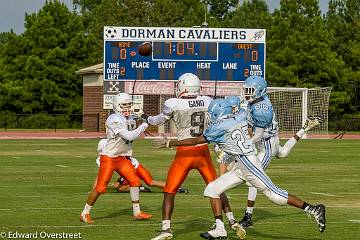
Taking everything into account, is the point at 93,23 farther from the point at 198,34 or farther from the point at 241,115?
the point at 241,115

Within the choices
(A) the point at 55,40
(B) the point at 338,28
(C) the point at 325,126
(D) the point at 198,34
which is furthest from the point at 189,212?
(B) the point at 338,28

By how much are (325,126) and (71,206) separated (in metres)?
33.9

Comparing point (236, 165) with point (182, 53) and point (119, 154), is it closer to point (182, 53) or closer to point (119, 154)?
point (119, 154)

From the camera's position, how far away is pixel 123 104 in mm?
12688

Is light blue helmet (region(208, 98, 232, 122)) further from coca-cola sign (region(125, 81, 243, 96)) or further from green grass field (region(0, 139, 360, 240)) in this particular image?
coca-cola sign (region(125, 81, 243, 96))

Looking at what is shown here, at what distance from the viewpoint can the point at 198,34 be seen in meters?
39.5

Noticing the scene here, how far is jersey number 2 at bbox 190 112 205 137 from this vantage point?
11352mm

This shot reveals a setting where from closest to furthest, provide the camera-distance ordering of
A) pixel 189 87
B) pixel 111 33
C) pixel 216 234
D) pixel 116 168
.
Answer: pixel 216 234, pixel 189 87, pixel 116 168, pixel 111 33

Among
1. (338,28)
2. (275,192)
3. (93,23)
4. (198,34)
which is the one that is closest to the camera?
(275,192)

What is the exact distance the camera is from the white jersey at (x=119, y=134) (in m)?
12.5

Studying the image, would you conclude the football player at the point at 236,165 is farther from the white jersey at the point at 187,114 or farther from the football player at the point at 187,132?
the white jersey at the point at 187,114

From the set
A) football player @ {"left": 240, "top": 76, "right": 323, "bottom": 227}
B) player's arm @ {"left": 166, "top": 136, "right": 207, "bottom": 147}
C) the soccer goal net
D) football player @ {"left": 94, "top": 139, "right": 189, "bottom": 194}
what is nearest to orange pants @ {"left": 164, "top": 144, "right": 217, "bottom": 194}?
player's arm @ {"left": 166, "top": 136, "right": 207, "bottom": 147}

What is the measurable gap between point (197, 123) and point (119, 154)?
1851 mm

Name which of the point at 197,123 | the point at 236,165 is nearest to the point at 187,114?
the point at 197,123
